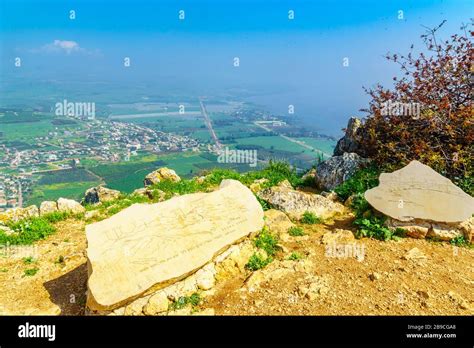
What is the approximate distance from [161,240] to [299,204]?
403 cm

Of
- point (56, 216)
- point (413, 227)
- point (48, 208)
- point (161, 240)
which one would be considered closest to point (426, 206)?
point (413, 227)

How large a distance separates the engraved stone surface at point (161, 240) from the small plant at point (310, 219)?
1760mm

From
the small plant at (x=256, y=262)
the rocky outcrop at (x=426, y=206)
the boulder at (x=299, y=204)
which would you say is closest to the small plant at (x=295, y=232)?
the boulder at (x=299, y=204)

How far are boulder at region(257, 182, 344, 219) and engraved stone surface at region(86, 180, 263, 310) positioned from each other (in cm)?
175

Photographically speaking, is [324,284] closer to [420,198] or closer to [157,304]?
[157,304]

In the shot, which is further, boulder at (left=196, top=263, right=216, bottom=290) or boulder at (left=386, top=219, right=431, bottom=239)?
boulder at (left=386, top=219, right=431, bottom=239)

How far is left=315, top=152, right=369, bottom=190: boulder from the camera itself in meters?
11.1

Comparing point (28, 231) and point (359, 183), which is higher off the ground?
point (359, 183)

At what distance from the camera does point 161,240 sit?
21.3 ft

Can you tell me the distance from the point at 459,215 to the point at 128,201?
29.0ft

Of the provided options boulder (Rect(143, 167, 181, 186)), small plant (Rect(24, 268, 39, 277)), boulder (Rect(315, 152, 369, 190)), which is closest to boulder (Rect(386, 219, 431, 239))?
boulder (Rect(315, 152, 369, 190))

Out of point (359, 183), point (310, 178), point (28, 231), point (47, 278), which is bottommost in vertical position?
point (47, 278)

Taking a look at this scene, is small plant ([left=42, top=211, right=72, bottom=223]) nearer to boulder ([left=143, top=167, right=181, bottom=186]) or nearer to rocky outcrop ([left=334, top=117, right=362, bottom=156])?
boulder ([left=143, top=167, right=181, bottom=186])

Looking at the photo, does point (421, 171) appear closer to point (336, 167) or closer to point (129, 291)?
point (336, 167)
